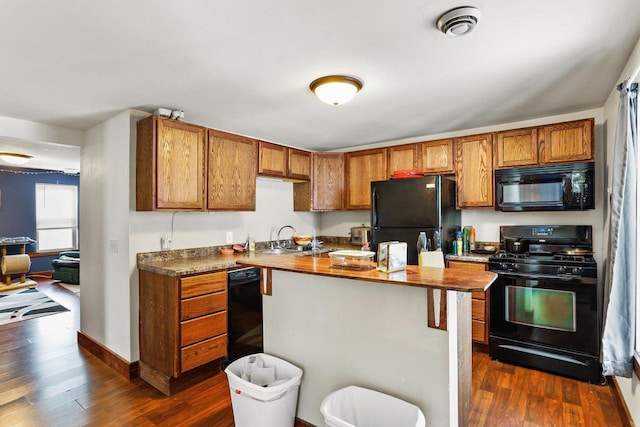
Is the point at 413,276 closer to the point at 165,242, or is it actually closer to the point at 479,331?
the point at 479,331

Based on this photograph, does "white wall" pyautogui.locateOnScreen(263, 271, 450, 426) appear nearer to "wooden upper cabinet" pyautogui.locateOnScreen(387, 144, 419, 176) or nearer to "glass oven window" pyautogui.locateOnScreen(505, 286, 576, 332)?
"glass oven window" pyautogui.locateOnScreen(505, 286, 576, 332)

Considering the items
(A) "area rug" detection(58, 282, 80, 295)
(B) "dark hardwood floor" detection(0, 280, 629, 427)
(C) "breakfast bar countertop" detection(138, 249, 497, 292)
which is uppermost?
(C) "breakfast bar countertop" detection(138, 249, 497, 292)

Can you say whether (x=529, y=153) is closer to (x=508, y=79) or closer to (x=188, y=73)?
(x=508, y=79)

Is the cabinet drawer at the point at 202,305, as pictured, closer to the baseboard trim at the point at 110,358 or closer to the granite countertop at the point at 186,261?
the granite countertop at the point at 186,261

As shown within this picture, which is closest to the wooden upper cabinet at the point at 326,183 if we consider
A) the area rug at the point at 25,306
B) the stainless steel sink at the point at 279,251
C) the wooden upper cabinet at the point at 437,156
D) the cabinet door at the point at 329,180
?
the cabinet door at the point at 329,180

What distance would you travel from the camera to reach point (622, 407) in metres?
2.29

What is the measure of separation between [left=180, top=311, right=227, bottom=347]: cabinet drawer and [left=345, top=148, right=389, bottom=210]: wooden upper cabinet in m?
2.20

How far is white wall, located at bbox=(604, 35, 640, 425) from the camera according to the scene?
1.96 m

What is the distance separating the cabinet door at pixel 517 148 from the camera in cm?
320

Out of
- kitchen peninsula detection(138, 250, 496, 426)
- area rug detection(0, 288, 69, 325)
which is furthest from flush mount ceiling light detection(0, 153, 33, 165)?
kitchen peninsula detection(138, 250, 496, 426)

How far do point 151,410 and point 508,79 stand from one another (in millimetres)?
A: 3409

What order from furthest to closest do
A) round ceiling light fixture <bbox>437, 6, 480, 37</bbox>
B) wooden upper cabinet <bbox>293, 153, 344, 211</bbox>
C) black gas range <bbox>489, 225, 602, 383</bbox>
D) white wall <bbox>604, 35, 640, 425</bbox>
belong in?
wooden upper cabinet <bbox>293, 153, 344, 211</bbox> < black gas range <bbox>489, 225, 602, 383</bbox> < white wall <bbox>604, 35, 640, 425</bbox> < round ceiling light fixture <bbox>437, 6, 480, 37</bbox>

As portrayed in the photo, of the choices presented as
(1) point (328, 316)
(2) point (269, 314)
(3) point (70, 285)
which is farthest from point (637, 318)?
(3) point (70, 285)

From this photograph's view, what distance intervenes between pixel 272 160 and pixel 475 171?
2197 mm
